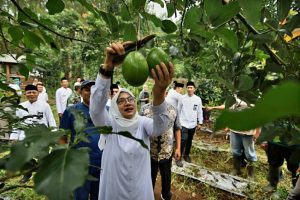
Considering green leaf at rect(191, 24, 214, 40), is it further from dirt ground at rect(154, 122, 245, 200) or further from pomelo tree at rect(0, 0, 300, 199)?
dirt ground at rect(154, 122, 245, 200)

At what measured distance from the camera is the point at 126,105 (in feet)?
7.38

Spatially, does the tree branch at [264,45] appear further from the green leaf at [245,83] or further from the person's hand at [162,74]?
the person's hand at [162,74]

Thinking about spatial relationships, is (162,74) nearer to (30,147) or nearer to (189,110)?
(30,147)

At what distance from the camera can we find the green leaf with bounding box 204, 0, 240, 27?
77cm

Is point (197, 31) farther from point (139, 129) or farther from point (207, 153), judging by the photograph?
point (207, 153)

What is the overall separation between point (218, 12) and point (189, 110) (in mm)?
4557

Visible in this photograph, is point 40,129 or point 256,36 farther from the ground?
point 256,36

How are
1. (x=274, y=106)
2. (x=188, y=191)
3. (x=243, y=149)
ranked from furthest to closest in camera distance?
(x=243, y=149), (x=188, y=191), (x=274, y=106)

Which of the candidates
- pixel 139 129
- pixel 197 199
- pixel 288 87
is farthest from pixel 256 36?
pixel 197 199

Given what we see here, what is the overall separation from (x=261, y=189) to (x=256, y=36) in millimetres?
3839

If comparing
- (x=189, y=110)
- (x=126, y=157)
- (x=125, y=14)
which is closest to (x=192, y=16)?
(x=125, y=14)

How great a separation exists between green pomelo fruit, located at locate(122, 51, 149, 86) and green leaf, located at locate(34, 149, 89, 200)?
469 mm

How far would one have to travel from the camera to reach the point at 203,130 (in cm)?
824

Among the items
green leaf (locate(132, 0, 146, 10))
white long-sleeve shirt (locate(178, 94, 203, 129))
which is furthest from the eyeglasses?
white long-sleeve shirt (locate(178, 94, 203, 129))
